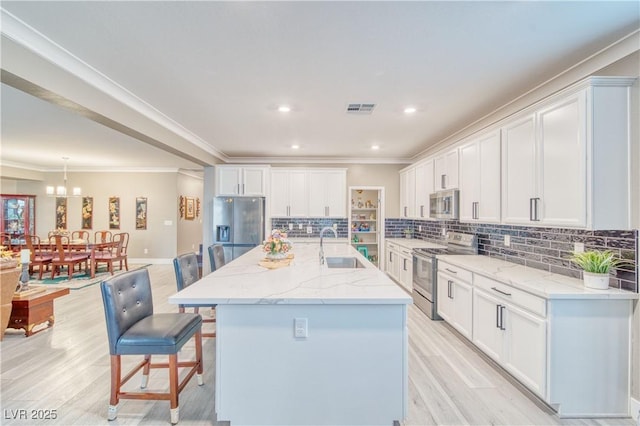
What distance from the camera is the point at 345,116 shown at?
3.60 meters

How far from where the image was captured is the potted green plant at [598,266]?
2074 mm

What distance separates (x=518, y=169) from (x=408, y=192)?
10.0ft

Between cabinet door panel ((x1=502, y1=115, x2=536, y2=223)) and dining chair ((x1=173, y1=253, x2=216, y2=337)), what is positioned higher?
cabinet door panel ((x1=502, y1=115, x2=536, y2=223))

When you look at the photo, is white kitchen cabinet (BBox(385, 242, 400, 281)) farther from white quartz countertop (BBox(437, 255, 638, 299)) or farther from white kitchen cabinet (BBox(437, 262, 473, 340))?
white quartz countertop (BBox(437, 255, 638, 299))

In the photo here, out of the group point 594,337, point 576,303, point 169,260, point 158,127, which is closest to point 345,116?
point 158,127

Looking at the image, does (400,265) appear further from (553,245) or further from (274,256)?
(274,256)

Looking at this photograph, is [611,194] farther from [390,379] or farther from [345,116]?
[345,116]

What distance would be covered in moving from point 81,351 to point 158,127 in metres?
2.61

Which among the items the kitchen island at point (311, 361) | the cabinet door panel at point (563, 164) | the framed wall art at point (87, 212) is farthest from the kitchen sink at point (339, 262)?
the framed wall art at point (87, 212)

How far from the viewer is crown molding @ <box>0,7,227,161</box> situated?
6.11 ft

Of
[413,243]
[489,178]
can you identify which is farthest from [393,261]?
[489,178]

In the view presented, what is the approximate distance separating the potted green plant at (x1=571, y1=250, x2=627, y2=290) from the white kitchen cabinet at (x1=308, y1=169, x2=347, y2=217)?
4.20m

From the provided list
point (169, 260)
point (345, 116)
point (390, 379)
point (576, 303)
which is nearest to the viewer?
point (390, 379)

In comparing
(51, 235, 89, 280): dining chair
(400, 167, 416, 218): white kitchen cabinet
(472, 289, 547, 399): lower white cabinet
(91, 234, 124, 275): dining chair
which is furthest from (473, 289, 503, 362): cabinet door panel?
(51, 235, 89, 280): dining chair
